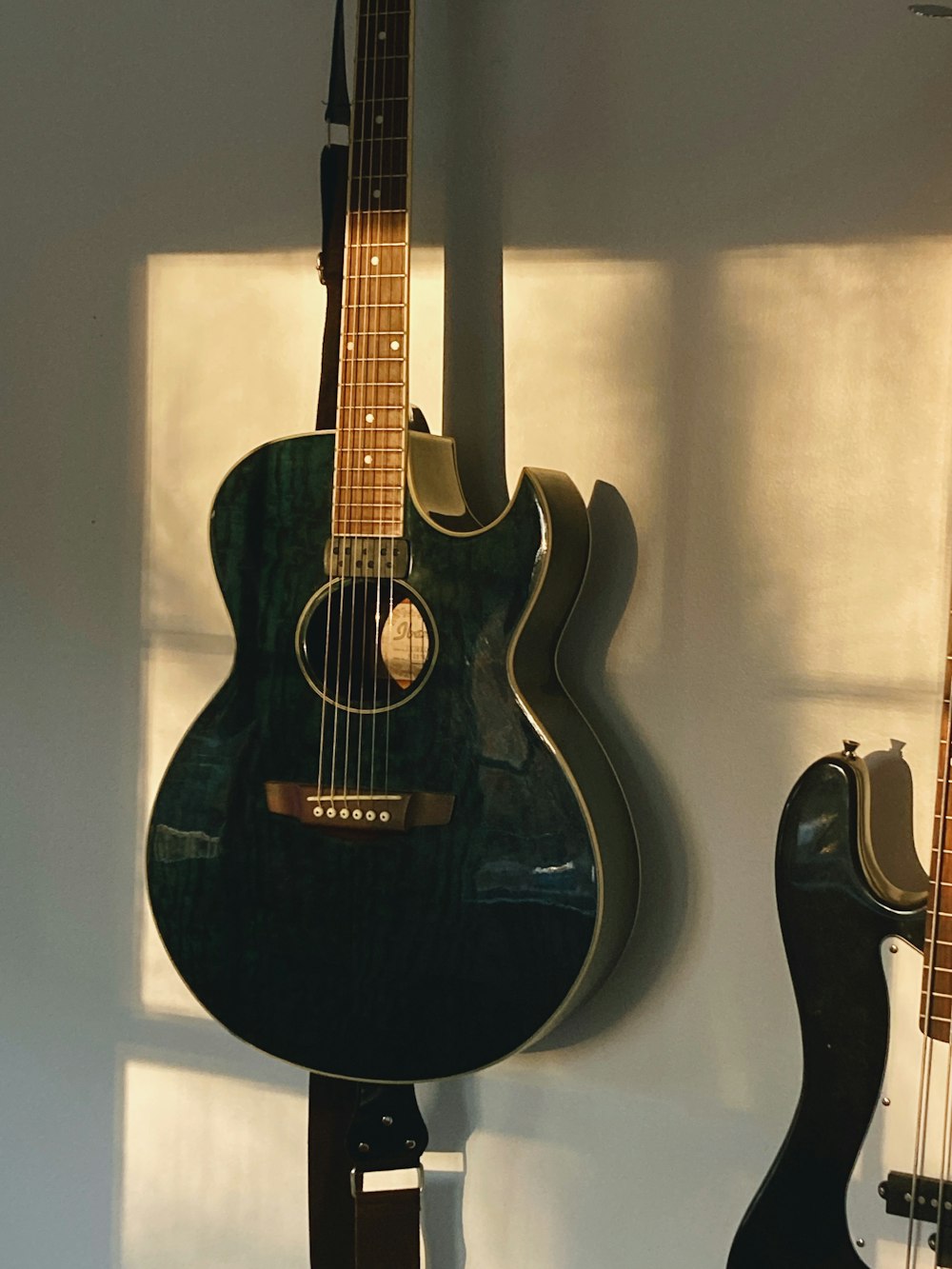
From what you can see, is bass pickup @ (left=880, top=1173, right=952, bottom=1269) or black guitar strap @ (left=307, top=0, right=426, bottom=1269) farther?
black guitar strap @ (left=307, top=0, right=426, bottom=1269)

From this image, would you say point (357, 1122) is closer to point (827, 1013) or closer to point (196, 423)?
point (827, 1013)

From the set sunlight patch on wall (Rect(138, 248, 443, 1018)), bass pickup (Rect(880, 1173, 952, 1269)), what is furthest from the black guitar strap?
bass pickup (Rect(880, 1173, 952, 1269))

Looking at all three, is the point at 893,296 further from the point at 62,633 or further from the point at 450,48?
the point at 62,633

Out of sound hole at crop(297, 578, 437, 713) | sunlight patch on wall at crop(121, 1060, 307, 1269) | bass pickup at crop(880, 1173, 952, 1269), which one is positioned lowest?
sunlight patch on wall at crop(121, 1060, 307, 1269)

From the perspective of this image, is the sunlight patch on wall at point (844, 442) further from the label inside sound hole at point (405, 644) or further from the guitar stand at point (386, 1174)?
the guitar stand at point (386, 1174)

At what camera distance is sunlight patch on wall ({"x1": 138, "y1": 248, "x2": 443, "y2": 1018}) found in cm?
152

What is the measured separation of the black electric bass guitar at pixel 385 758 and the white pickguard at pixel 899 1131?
27cm

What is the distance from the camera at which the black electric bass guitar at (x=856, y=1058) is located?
45.0 inches

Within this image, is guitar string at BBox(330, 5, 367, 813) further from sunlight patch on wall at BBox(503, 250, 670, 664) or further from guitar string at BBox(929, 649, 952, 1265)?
guitar string at BBox(929, 649, 952, 1265)

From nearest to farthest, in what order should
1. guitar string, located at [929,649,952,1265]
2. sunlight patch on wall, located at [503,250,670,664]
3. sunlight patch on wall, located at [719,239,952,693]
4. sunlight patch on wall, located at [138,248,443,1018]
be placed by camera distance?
guitar string, located at [929,649,952,1265] → sunlight patch on wall, located at [719,239,952,693] → sunlight patch on wall, located at [503,250,670,664] → sunlight patch on wall, located at [138,248,443,1018]

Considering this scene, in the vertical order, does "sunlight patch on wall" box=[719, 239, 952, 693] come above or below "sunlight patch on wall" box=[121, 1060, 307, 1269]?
above

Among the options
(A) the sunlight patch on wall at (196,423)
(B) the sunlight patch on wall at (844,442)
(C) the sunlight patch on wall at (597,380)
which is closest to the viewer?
(B) the sunlight patch on wall at (844,442)

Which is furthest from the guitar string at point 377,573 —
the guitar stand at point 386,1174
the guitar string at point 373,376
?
the guitar stand at point 386,1174

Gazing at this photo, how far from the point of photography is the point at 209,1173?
5.18 feet
